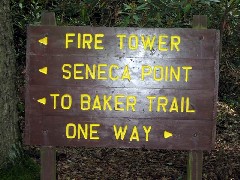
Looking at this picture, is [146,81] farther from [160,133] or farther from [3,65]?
[3,65]

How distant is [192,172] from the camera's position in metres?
3.83

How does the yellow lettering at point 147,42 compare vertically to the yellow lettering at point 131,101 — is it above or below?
above

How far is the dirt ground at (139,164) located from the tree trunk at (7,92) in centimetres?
127

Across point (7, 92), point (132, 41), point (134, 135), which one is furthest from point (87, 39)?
point (7, 92)

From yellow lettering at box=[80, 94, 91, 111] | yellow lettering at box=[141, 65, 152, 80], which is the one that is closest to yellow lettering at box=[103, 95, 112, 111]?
yellow lettering at box=[80, 94, 91, 111]

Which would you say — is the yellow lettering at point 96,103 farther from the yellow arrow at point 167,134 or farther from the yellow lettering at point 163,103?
the yellow arrow at point 167,134

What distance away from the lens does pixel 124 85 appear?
11.9 feet

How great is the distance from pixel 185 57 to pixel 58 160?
3.19m

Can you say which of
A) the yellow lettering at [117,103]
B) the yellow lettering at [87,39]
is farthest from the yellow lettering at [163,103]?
the yellow lettering at [87,39]

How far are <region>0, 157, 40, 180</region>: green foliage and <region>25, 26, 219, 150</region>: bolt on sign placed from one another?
2.74 feet

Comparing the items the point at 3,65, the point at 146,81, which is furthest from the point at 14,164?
the point at 146,81

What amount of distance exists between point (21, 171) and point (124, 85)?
5.25 ft

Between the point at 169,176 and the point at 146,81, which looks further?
the point at 169,176

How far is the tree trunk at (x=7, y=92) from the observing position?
13.3ft
